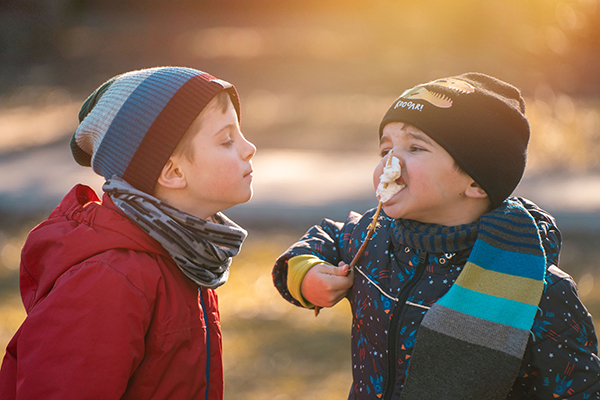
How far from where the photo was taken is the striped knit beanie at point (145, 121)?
1766 mm

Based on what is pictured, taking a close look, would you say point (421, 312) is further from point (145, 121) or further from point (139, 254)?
point (145, 121)

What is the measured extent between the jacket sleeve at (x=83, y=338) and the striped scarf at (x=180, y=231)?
17 centimetres

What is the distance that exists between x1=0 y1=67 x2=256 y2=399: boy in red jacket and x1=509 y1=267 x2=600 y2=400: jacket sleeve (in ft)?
3.02

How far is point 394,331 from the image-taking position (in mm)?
1747

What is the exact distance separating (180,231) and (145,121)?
35 cm

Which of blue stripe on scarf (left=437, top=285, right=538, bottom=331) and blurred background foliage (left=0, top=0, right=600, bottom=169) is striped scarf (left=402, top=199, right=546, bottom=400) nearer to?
blue stripe on scarf (left=437, top=285, right=538, bottom=331)

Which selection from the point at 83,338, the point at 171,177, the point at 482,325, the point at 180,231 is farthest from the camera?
the point at 171,177

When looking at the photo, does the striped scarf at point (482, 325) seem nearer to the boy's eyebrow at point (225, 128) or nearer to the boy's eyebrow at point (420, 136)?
the boy's eyebrow at point (420, 136)

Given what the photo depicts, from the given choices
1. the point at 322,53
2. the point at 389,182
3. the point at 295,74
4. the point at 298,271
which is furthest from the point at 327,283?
the point at 322,53

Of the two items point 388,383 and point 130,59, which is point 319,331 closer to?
point 388,383

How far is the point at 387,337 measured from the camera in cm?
176

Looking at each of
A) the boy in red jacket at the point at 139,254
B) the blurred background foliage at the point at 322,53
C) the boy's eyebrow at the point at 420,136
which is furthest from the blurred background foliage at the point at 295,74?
the boy's eyebrow at the point at 420,136

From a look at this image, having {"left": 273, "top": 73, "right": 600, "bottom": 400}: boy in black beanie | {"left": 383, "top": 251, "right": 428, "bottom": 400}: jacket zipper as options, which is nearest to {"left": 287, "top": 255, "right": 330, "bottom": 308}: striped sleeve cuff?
{"left": 273, "top": 73, "right": 600, "bottom": 400}: boy in black beanie

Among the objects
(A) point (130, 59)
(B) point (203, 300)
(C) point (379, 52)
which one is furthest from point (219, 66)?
(B) point (203, 300)
